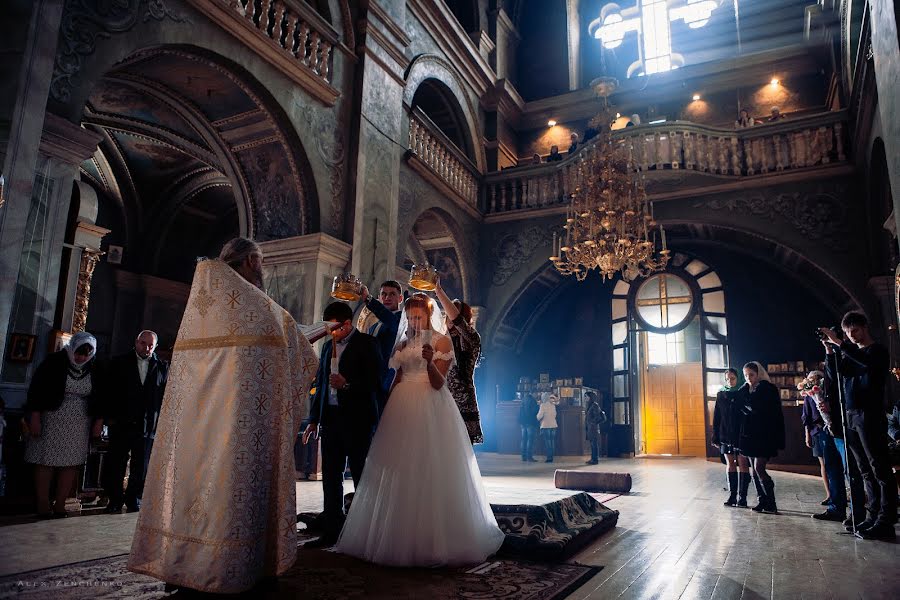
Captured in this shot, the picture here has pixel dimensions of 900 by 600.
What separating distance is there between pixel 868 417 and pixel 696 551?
1603 millimetres

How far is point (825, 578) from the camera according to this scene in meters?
3.01

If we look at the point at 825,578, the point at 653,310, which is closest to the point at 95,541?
the point at 825,578

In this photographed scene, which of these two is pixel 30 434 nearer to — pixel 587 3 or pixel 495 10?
pixel 495 10

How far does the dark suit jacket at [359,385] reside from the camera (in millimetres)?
3566

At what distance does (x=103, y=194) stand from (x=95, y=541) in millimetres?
9132

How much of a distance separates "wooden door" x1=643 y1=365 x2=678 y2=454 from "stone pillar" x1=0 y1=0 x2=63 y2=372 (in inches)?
528

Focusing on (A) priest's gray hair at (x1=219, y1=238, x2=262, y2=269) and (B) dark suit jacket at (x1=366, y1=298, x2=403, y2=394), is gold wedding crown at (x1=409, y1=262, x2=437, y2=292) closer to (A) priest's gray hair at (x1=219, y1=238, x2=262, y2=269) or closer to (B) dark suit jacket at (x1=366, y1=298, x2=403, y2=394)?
(B) dark suit jacket at (x1=366, y1=298, x2=403, y2=394)

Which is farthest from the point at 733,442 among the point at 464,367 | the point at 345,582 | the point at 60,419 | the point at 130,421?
the point at 60,419

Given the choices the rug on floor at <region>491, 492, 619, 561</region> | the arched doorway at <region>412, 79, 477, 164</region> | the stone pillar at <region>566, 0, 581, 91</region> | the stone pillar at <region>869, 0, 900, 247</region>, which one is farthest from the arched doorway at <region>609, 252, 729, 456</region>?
the rug on floor at <region>491, 492, 619, 561</region>

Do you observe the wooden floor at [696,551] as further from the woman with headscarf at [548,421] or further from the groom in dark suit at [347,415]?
the woman with headscarf at [548,421]

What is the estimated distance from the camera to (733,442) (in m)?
5.63

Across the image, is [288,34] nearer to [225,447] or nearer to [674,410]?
[225,447]

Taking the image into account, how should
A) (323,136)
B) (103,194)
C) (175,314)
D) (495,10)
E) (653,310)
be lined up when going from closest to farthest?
1. (323,136)
2. (103,194)
3. (175,314)
4. (653,310)
5. (495,10)

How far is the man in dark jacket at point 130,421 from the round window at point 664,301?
1049 centimetres
